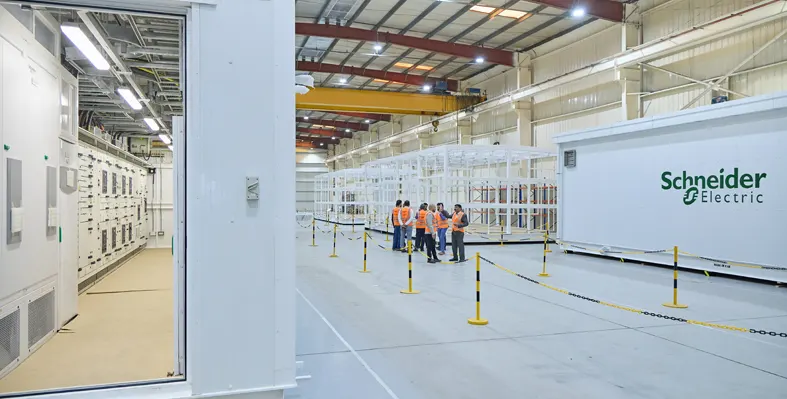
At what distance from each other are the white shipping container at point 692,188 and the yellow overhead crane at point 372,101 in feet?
38.0

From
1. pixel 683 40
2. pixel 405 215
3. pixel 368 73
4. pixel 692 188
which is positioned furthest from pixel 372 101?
pixel 692 188

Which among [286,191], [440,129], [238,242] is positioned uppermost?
[440,129]

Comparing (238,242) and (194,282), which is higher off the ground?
(238,242)

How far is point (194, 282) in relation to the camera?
347 centimetres

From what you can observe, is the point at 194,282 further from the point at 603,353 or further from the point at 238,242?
the point at 603,353

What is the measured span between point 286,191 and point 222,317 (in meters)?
0.94

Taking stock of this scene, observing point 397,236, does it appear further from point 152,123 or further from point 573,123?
point 573,123

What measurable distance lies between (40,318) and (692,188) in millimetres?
13235

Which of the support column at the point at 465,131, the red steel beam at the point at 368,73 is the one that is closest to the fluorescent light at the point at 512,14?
the red steel beam at the point at 368,73

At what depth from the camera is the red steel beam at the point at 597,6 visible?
56.1ft

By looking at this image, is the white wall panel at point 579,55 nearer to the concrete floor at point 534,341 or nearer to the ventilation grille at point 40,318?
the concrete floor at point 534,341

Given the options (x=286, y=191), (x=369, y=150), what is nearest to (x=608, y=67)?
(x=286, y=191)

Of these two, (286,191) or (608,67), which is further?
(608,67)

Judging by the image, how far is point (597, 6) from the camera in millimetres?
17953
